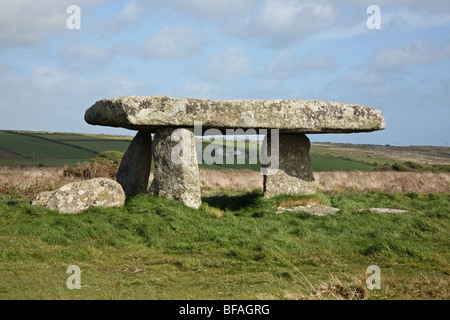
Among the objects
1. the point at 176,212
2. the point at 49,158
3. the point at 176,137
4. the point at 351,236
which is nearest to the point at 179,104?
the point at 176,137

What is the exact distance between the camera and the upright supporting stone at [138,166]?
14.0 metres

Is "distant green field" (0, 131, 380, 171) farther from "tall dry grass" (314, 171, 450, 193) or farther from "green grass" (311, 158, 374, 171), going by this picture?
"tall dry grass" (314, 171, 450, 193)

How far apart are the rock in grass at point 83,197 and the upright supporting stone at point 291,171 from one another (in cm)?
445

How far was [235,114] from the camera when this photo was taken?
1201 centimetres

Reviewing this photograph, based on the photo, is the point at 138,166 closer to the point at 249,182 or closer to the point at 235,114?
the point at 235,114

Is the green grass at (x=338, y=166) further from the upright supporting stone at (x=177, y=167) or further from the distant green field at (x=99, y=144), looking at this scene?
the upright supporting stone at (x=177, y=167)

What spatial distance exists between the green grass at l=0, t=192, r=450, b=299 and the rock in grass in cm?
34

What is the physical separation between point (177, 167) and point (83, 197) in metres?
2.51

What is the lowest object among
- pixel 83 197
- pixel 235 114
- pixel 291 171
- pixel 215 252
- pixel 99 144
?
pixel 215 252

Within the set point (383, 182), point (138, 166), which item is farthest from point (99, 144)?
point (138, 166)

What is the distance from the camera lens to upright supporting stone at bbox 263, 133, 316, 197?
13.6 meters

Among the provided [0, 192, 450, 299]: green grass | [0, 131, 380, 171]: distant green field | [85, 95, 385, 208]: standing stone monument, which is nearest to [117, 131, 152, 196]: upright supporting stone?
[85, 95, 385, 208]: standing stone monument
